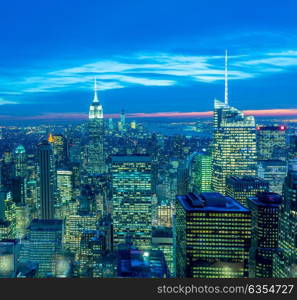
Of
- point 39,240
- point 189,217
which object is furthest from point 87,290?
point 39,240

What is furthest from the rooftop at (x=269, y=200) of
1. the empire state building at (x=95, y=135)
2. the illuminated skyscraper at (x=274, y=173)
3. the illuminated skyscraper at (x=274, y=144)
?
the empire state building at (x=95, y=135)

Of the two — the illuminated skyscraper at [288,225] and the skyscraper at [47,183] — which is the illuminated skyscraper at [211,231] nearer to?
the illuminated skyscraper at [288,225]

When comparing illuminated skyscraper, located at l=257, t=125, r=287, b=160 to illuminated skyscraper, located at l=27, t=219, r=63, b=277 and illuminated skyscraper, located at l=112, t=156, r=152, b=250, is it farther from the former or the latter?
illuminated skyscraper, located at l=27, t=219, r=63, b=277

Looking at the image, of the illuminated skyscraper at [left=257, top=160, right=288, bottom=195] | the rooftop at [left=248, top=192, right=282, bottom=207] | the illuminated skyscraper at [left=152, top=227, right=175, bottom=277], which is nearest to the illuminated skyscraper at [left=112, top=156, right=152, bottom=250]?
the illuminated skyscraper at [left=152, top=227, right=175, bottom=277]

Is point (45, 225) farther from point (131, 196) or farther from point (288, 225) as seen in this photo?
point (288, 225)
